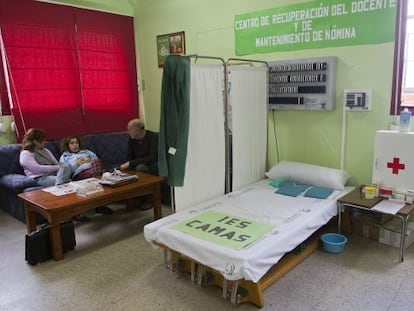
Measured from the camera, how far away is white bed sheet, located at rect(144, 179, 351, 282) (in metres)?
2.12

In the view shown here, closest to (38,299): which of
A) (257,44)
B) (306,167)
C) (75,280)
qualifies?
(75,280)

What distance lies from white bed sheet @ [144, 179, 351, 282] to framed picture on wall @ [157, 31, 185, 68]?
2.19m

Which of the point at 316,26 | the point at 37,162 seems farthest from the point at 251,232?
the point at 37,162

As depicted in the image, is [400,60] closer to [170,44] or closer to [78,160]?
[170,44]

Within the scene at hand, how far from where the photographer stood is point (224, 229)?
2486 millimetres

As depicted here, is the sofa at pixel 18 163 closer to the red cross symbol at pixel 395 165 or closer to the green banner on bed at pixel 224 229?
the green banner on bed at pixel 224 229

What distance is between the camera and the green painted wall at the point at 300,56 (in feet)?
10.2

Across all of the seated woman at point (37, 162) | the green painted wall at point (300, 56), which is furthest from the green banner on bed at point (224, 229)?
the seated woman at point (37, 162)

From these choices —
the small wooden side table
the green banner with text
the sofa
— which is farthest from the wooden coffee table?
the green banner with text

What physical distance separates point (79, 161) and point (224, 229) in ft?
6.62

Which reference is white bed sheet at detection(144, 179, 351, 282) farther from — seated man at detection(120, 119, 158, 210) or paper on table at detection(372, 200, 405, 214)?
seated man at detection(120, 119, 158, 210)

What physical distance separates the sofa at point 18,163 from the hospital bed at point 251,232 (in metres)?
1.76

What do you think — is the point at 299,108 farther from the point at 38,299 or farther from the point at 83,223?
the point at 38,299

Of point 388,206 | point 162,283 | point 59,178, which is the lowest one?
point 162,283
